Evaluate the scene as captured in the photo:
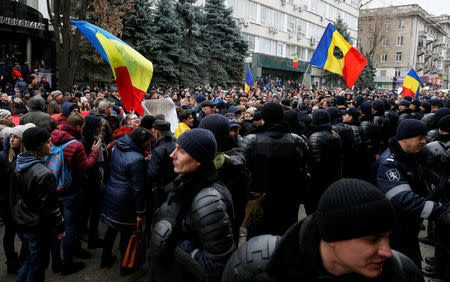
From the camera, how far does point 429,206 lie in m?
2.70

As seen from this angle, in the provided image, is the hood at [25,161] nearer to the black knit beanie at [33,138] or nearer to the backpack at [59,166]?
the black knit beanie at [33,138]

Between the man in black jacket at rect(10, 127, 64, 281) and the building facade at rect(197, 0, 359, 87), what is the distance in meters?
28.3

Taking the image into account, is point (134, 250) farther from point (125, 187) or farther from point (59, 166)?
point (59, 166)

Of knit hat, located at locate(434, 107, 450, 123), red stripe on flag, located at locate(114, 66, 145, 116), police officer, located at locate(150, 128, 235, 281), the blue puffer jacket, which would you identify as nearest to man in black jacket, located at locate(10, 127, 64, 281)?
the blue puffer jacket

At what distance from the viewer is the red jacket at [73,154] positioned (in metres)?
3.86

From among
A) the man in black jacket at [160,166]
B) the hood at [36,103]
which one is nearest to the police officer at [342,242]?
the man in black jacket at [160,166]

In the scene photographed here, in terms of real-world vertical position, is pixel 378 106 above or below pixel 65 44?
below

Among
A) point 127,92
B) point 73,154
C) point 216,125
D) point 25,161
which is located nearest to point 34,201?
point 25,161

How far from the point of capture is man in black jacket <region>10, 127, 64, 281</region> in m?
3.10

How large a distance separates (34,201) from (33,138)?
61 cm

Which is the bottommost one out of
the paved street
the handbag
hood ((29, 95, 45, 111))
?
the paved street

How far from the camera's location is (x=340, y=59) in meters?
9.32

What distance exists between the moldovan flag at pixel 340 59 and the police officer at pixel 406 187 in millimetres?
6402

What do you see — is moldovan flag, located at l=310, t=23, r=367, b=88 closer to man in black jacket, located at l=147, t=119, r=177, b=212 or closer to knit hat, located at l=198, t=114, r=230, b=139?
man in black jacket, located at l=147, t=119, r=177, b=212
